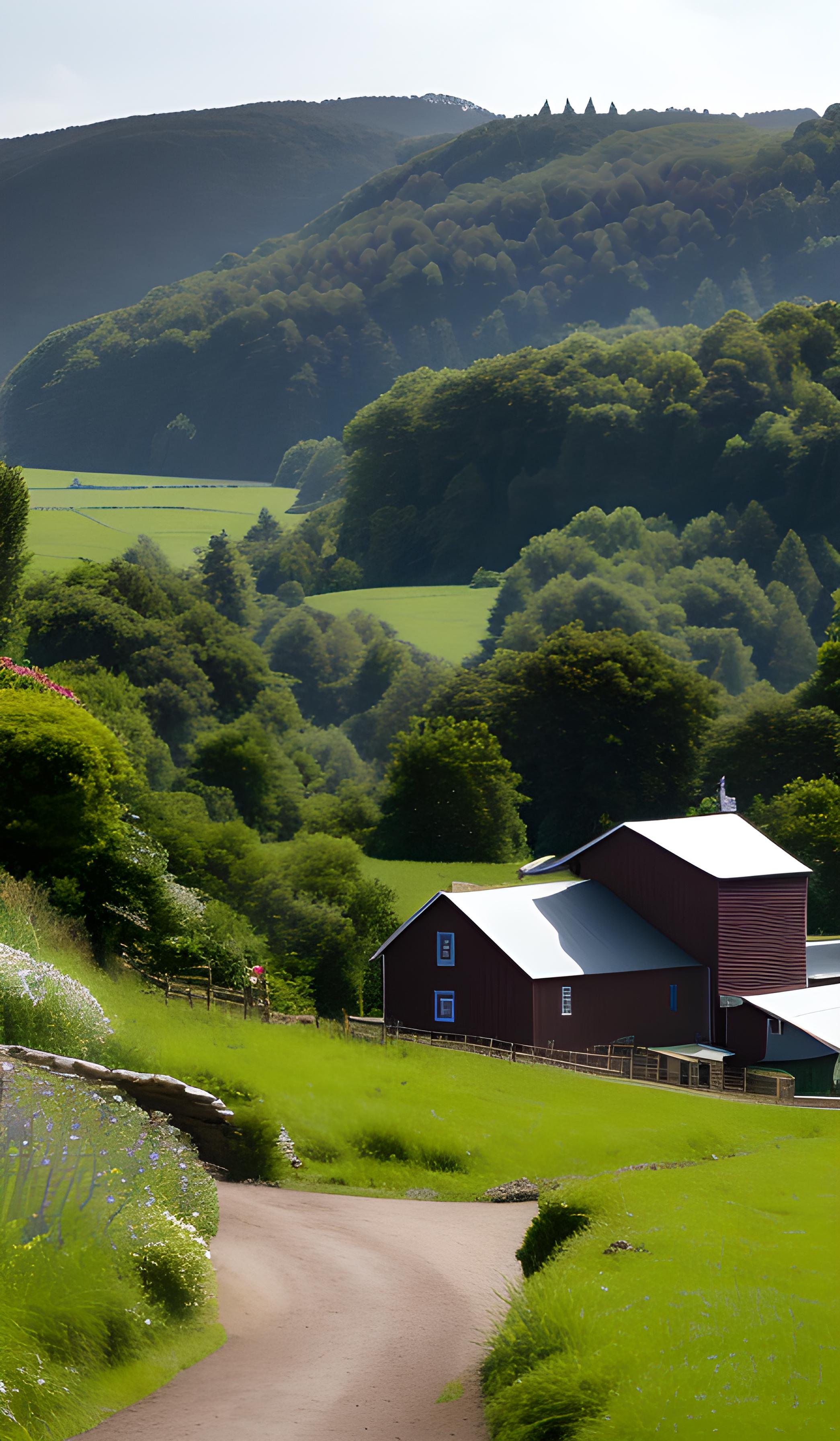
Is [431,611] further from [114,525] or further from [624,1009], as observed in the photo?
[624,1009]

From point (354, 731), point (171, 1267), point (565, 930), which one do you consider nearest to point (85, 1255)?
point (171, 1267)

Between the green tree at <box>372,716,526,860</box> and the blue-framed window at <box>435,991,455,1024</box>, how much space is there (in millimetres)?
37406

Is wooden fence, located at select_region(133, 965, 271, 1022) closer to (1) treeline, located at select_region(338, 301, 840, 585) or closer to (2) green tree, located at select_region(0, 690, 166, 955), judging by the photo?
(2) green tree, located at select_region(0, 690, 166, 955)

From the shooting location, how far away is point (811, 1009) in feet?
153

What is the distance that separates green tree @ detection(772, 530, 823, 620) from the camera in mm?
140375

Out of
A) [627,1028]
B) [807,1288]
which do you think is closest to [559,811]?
[627,1028]

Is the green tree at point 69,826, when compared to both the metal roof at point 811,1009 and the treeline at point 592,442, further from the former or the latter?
the treeline at point 592,442

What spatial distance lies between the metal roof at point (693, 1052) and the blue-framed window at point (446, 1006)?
6720 mm

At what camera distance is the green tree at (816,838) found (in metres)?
75.8

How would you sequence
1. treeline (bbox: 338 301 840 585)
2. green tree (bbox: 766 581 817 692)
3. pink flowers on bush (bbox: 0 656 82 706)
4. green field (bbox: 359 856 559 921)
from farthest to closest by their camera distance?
treeline (bbox: 338 301 840 585)
green tree (bbox: 766 581 817 692)
green field (bbox: 359 856 559 921)
pink flowers on bush (bbox: 0 656 82 706)

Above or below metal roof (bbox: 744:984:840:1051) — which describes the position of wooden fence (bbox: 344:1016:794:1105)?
below

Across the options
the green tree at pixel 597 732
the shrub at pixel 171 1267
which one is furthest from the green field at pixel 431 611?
the shrub at pixel 171 1267

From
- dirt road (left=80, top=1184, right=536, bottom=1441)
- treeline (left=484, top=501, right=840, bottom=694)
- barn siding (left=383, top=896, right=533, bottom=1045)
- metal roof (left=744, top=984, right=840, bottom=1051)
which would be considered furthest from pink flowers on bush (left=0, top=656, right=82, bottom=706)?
treeline (left=484, top=501, right=840, bottom=694)

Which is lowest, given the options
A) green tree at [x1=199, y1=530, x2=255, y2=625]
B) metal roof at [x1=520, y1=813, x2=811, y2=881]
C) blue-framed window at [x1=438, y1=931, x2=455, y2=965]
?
blue-framed window at [x1=438, y1=931, x2=455, y2=965]
